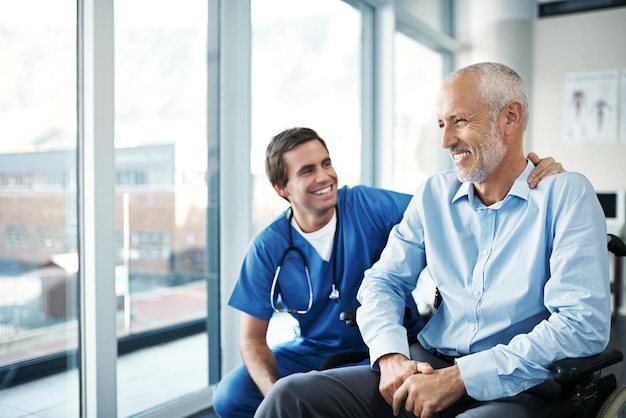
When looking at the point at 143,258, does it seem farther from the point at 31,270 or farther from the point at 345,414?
the point at 345,414

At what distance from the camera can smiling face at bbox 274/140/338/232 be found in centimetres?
171

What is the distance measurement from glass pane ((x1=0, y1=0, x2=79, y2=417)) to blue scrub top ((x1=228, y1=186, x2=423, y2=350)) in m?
0.58

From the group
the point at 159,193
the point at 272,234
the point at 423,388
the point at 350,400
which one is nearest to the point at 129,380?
the point at 159,193

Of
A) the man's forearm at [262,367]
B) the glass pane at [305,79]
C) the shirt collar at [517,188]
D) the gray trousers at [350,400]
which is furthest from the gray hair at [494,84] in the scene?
the glass pane at [305,79]

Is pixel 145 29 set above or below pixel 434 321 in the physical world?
above

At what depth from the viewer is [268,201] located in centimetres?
263

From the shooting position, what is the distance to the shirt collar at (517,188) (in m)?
1.34

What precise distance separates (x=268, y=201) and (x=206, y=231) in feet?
1.25

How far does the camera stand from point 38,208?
177 cm

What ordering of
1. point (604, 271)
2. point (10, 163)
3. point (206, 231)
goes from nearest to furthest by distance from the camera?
point (604, 271), point (10, 163), point (206, 231)

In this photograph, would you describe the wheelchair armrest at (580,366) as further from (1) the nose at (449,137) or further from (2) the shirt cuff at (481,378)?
(1) the nose at (449,137)

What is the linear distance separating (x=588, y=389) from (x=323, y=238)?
2.73 feet

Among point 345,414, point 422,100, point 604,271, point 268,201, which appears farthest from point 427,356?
point 422,100

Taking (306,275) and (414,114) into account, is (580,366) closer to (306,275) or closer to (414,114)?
(306,275)
